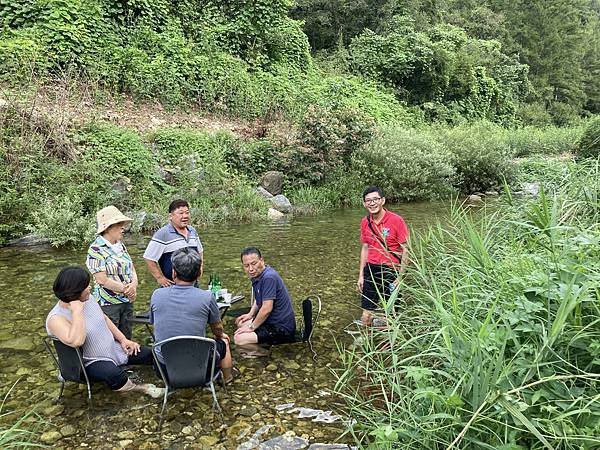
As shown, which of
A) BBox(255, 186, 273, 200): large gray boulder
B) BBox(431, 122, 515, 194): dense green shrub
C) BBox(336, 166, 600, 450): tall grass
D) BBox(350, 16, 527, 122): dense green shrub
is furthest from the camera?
BBox(350, 16, 527, 122): dense green shrub

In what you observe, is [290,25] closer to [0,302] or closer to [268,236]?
[268,236]

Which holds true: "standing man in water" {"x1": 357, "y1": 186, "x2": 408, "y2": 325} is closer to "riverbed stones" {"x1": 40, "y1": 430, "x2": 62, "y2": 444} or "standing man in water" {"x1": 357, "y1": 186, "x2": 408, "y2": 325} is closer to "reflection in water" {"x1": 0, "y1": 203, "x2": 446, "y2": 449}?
"reflection in water" {"x1": 0, "y1": 203, "x2": 446, "y2": 449}

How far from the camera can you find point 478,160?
19953mm

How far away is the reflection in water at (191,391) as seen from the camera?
13.2 ft

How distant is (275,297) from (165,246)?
62.4 inches

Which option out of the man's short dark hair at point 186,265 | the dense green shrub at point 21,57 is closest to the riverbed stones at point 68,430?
the man's short dark hair at point 186,265

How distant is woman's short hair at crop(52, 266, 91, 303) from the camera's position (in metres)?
4.14

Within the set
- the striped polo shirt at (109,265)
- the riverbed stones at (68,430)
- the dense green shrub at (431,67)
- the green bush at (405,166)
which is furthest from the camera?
the dense green shrub at (431,67)

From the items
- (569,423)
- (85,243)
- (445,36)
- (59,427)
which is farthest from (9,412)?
(445,36)

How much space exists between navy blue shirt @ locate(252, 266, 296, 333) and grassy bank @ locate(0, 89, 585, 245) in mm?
6588

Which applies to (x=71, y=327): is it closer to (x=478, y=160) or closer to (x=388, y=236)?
(x=388, y=236)

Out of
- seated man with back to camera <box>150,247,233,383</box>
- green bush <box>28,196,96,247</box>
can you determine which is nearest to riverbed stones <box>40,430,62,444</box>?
seated man with back to camera <box>150,247,233,383</box>

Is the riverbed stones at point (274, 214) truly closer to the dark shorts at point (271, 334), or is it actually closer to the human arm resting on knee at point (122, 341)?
the dark shorts at point (271, 334)

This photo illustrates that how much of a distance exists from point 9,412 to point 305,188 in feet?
43.2
